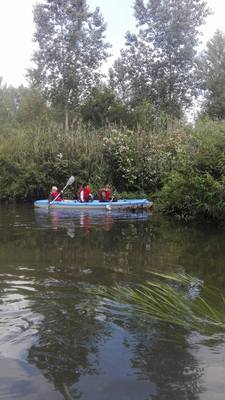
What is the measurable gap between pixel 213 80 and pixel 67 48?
11540mm

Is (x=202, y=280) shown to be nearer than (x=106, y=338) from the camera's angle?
No

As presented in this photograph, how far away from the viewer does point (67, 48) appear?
3472 cm

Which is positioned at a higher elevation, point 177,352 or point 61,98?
point 61,98

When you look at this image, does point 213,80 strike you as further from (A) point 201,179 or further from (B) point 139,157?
(A) point 201,179

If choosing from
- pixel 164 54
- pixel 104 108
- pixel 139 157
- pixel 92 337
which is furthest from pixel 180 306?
pixel 164 54

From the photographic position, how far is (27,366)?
14.3 ft

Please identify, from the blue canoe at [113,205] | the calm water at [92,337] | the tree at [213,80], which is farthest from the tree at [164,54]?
the calm water at [92,337]

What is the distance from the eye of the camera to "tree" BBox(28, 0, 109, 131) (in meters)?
34.5

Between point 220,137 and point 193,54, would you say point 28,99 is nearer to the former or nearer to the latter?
point 193,54

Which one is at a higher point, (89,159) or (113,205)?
(89,159)

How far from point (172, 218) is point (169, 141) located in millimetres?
7013

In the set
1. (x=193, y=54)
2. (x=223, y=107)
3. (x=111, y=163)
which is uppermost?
(x=193, y=54)

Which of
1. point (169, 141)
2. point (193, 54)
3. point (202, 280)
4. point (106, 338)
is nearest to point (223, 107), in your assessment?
point (193, 54)

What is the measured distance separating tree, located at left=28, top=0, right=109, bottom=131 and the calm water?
26635 mm
